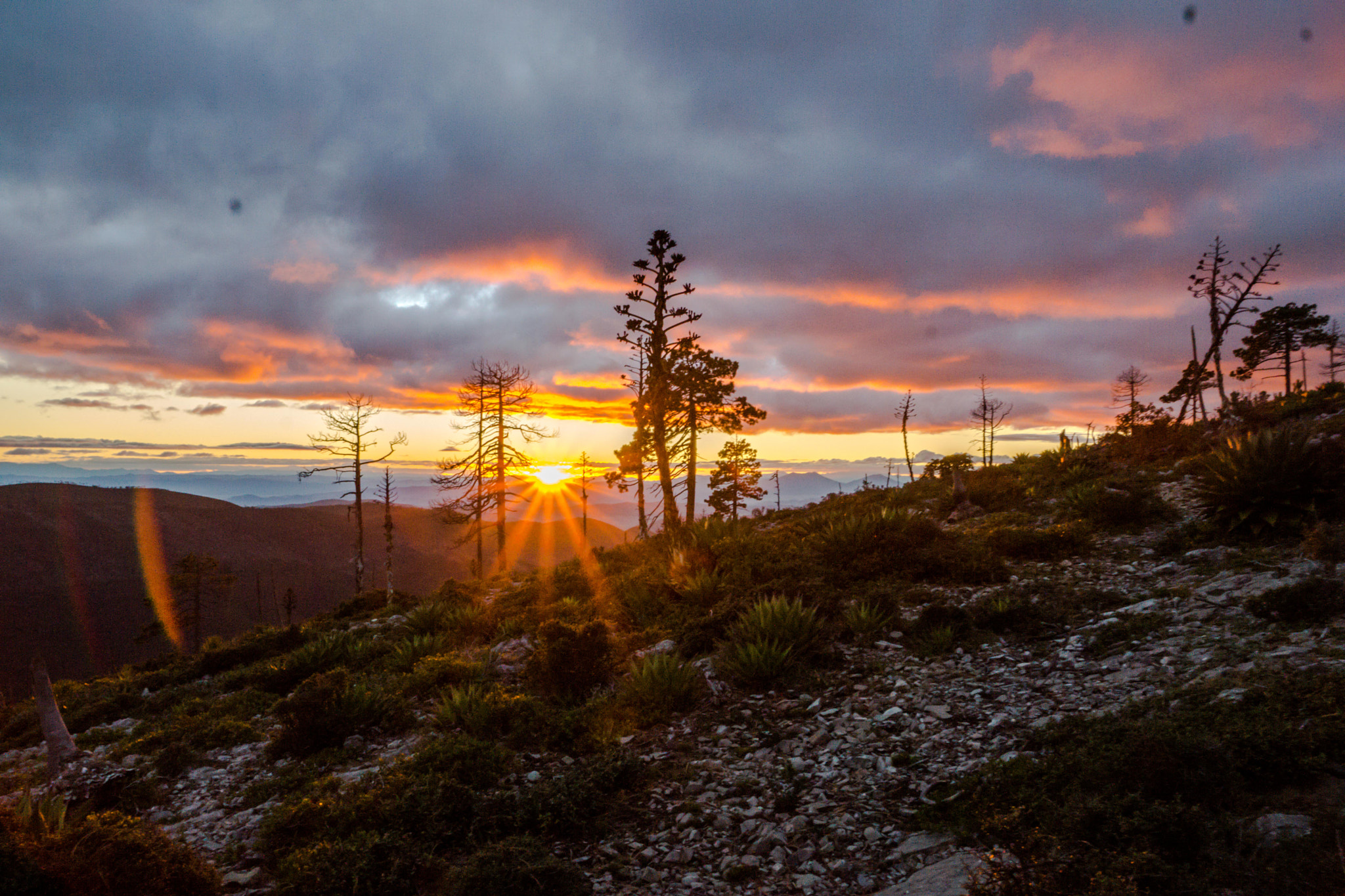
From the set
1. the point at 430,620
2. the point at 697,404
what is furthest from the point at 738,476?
the point at 430,620

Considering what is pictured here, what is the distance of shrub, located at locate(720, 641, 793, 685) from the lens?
785 centimetres

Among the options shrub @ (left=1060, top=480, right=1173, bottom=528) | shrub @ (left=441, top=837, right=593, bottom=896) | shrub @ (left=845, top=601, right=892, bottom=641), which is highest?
shrub @ (left=1060, top=480, right=1173, bottom=528)

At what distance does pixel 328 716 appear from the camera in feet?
28.1

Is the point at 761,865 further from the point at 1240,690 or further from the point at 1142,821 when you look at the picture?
the point at 1240,690

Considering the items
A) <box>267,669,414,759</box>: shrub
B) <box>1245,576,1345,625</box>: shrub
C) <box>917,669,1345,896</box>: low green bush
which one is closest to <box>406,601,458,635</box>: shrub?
<box>267,669,414,759</box>: shrub

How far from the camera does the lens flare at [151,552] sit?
96.8m

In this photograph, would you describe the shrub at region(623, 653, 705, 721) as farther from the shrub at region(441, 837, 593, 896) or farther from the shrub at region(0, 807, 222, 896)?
the shrub at region(0, 807, 222, 896)

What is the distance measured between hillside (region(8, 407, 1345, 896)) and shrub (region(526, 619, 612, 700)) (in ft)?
0.17

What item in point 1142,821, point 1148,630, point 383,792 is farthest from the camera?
point 1148,630

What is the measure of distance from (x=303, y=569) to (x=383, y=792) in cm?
15145

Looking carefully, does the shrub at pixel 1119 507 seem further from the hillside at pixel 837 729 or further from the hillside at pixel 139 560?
the hillside at pixel 139 560

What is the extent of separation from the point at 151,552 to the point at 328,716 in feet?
508

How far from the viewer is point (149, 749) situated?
9.70m

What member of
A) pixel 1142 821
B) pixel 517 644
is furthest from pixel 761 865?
pixel 517 644
